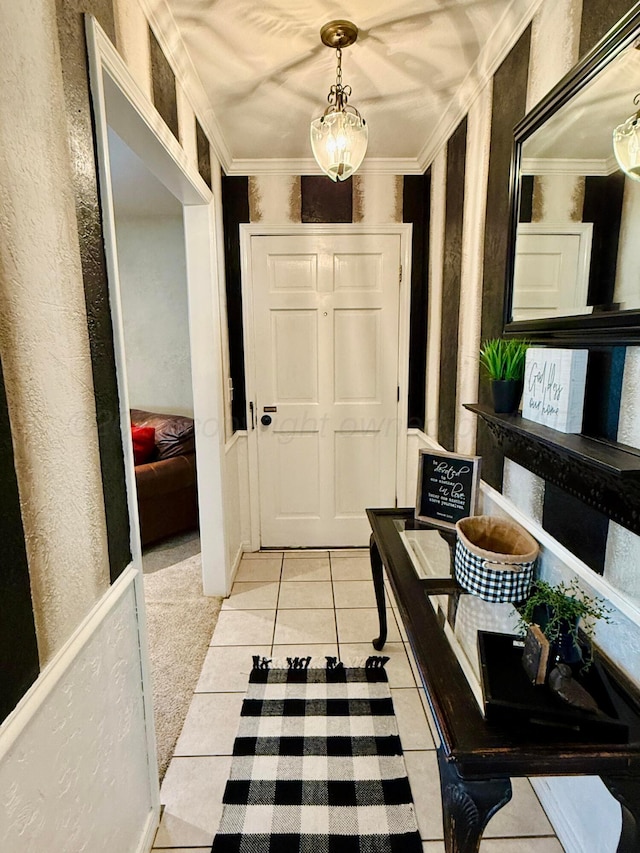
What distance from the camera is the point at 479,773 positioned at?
2.71 ft

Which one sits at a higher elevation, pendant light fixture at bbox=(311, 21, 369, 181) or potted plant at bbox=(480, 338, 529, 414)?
pendant light fixture at bbox=(311, 21, 369, 181)

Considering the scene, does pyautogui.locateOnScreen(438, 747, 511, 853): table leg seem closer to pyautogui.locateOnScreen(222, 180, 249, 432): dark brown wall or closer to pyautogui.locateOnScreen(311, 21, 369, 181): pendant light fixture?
pyautogui.locateOnScreen(311, 21, 369, 181): pendant light fixture

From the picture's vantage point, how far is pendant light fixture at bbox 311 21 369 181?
4.99 feet

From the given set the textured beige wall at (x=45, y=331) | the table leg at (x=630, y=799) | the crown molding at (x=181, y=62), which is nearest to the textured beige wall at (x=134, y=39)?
the crown molding at (x=181, y=62)

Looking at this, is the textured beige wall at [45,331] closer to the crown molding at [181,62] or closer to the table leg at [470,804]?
the crown molding at [181,62]

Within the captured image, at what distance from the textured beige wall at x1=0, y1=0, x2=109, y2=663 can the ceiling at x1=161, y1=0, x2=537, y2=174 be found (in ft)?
2.92

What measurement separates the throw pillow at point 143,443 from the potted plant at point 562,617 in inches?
114

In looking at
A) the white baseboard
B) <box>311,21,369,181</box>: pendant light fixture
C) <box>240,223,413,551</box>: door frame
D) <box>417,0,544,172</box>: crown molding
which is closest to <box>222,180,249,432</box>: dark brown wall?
<box>240,223,413,551</box>: door frame

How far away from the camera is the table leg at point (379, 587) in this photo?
1945mm

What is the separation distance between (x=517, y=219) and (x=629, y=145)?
53 centimetres

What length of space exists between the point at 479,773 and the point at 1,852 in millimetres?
811

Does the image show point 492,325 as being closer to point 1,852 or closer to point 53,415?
point 53,415

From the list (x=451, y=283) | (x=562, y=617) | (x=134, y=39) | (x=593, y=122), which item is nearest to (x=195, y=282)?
(x=134, y=39)

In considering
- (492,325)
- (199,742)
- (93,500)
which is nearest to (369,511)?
(492,325)
